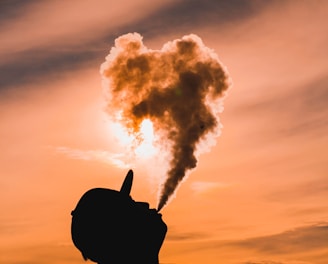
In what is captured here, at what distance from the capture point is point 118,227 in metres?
22.8

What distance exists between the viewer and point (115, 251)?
2311 centimetres

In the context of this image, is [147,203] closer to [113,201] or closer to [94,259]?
[113,201]

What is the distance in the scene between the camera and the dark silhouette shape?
75.0ft

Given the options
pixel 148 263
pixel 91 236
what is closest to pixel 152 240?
pixel 148 263

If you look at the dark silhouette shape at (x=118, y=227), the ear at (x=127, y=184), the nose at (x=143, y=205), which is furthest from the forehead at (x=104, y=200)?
the nose at (x=143, y=205)

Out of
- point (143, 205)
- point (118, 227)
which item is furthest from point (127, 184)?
point (118, 227)

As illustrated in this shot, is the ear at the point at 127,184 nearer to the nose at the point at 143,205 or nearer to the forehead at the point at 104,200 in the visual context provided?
the forehead at the point at 104,200

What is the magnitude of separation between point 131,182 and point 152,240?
2.32 meters

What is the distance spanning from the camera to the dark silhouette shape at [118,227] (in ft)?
75.0

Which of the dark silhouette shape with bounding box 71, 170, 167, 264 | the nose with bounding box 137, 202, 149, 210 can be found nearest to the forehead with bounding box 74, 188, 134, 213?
the dark silhouette shape with bounding box 71, 170, 167, 264

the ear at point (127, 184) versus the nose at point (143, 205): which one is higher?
the ear at point (127, 184)

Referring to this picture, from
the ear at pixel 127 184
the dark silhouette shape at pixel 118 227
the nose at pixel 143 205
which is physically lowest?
the dark silhouette shape at pixel 118 227

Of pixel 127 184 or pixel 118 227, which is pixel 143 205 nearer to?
pixel 127 184

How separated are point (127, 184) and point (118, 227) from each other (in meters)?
1.63
